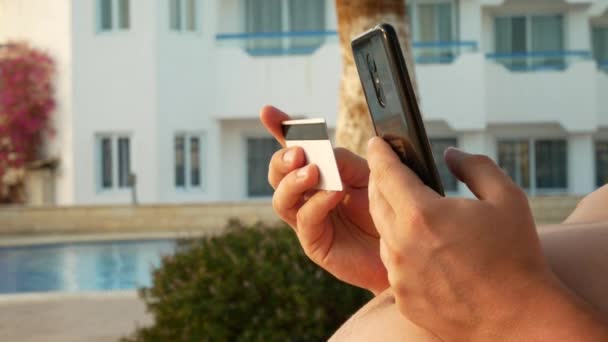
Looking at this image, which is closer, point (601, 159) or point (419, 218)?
point (419, 218)

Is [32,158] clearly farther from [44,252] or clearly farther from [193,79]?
[44,252]

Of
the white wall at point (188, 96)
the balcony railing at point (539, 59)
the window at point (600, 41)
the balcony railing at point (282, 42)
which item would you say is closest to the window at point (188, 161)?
the white wall at point (188, 96)

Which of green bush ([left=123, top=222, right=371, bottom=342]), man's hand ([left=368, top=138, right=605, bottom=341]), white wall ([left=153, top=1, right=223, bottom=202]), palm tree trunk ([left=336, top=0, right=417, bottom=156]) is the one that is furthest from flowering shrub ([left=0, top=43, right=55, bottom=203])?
man's hand ([left=368, top=138, right=605, bottom=341])

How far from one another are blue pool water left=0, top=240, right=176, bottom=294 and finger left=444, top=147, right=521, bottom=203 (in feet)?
33.5

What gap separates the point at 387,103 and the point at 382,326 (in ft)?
1.30

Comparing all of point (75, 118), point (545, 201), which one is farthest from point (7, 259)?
point (545, 201)

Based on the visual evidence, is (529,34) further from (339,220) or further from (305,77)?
(339,220)

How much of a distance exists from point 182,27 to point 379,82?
67.9 feet

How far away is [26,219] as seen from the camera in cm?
1903

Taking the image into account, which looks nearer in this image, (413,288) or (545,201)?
(413,288)

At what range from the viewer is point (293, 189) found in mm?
1900

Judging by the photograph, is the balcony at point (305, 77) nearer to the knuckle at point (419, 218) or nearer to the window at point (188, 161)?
the window at point (188, 161)

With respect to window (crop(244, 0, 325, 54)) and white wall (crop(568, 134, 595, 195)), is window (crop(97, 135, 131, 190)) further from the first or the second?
white wall (crop(568, 134, 595, 195))

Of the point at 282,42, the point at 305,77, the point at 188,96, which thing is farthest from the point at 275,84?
the point at 188,96
